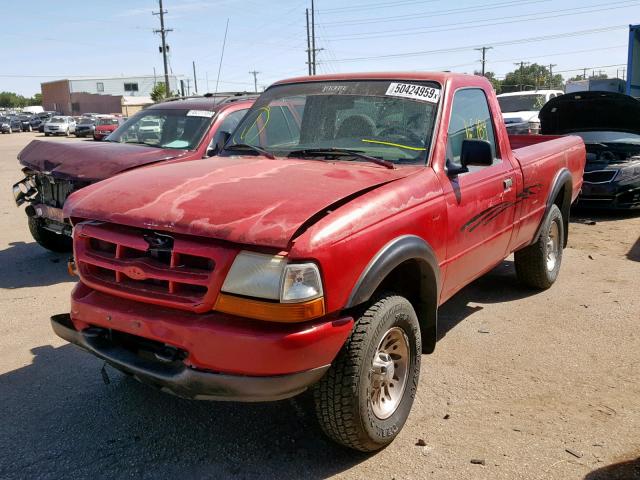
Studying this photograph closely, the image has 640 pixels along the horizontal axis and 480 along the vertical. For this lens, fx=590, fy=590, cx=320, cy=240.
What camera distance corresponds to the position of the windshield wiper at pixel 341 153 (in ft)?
11.7

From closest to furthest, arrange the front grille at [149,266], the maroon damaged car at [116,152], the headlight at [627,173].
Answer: the front grille at [149,266] < the maroon damaged car at [116,152] < the headlight at [627,173]

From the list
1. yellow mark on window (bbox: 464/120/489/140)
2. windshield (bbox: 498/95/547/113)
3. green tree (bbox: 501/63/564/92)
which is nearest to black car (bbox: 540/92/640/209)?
yellow mark on window (bbox: 464/120/489/140)

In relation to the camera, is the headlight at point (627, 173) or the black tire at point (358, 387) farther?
the headlight at point (627, 173)

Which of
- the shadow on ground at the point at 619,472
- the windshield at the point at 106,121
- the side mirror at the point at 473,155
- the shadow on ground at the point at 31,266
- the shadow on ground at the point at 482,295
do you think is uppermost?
the side mirror at the point at 473,155

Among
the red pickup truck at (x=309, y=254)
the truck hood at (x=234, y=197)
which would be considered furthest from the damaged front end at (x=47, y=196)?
the truck hood at (x=234, y=197)

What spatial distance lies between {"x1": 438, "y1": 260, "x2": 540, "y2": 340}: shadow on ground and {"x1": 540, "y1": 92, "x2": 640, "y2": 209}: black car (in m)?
3.27

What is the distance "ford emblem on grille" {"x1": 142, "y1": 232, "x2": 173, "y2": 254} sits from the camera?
2.73 metres

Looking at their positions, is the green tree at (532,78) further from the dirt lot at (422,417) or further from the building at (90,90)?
the dirt lot at (422,417)

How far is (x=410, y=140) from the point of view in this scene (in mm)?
3756

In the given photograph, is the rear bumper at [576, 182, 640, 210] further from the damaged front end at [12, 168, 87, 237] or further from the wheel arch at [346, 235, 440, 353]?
the damaged front end at [12, 168, 87, 237]

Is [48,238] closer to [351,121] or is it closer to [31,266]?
[31,266]

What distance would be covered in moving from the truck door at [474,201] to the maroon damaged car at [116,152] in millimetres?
2384

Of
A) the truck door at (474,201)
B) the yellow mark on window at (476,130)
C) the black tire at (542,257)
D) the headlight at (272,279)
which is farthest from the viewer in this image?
the black tire at (542,257)

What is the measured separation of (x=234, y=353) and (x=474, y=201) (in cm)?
206
